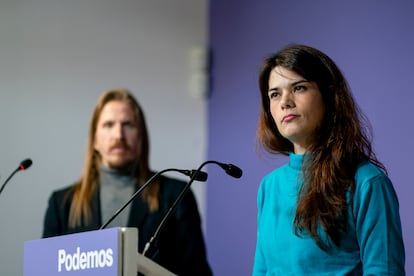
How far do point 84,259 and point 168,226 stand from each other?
1.49m

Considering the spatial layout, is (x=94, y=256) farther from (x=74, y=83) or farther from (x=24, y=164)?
(x=74, y=83)

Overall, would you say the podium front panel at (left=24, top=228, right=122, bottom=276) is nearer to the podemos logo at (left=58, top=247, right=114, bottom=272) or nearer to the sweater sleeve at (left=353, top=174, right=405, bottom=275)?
the podemos logo at (left=58, top=247, right=114, bottom=272)

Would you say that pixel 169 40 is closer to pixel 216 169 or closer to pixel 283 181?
pixel 216 169

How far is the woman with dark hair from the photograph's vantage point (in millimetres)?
2010

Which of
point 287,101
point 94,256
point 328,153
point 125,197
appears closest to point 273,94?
point 287,101

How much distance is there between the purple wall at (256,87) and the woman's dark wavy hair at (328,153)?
1.05 m

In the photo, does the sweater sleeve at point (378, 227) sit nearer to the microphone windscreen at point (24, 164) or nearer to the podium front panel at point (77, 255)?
the podium front panel at point (77, 255)

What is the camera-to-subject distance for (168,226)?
336cm

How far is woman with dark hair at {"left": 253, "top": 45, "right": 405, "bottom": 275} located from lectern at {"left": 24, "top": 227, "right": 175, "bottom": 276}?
1.36ft

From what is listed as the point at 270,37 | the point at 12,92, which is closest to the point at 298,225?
the point at 270,37

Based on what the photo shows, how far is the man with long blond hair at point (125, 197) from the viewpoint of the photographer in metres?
3.35

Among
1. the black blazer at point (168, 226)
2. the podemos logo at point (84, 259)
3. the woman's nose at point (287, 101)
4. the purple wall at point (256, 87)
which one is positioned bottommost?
the podemos logo at point (84, 259)

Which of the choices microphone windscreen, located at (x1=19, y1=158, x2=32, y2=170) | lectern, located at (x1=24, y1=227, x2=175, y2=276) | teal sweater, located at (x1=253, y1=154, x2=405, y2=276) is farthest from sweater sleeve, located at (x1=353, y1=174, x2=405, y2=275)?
microphone windscreen, located at (x1=19, y1=158, x2=32, y2=170)

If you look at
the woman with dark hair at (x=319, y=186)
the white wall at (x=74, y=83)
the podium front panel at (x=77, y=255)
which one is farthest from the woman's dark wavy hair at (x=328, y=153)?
the white wall at (x=74, y=83)
